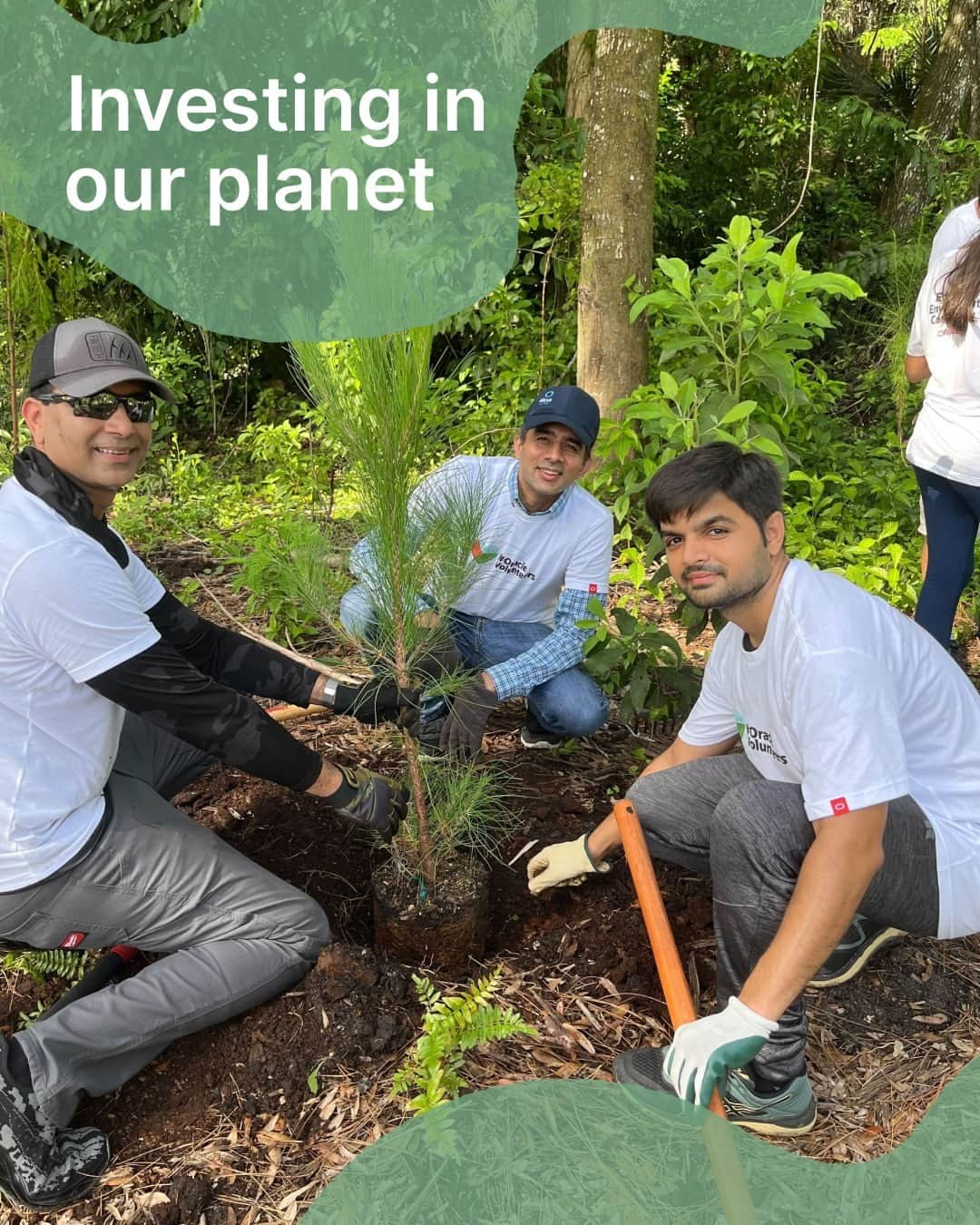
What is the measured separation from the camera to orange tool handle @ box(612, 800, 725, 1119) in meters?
1.78

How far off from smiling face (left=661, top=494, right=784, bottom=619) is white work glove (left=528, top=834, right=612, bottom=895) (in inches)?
29.6

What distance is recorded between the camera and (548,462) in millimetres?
2936

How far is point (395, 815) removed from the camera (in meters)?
2.42

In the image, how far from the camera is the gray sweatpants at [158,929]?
191 centimetres

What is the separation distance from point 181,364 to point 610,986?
20.1ft

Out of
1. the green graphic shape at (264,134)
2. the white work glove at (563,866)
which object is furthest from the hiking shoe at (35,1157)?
the green graphic shape at (264,134)

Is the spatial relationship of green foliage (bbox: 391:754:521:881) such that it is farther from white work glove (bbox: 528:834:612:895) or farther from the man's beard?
the man's beard

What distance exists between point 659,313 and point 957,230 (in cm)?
139

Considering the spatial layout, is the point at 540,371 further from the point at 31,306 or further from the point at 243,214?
the point at 31,306

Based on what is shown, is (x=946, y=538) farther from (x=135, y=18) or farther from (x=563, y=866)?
(x=135, y=18)

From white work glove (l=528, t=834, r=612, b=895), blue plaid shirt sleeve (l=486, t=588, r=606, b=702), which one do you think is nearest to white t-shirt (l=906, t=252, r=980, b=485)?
blue plaid shirt sleeve (l=486, t=588, r=606, b=702)

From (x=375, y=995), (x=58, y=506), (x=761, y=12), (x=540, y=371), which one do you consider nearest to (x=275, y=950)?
(x=375, y=995)

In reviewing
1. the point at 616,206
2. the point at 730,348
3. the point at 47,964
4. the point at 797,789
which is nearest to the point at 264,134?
the point at 616,206

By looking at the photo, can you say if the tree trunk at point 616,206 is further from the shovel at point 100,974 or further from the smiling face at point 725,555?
the shovel at point 100,974
